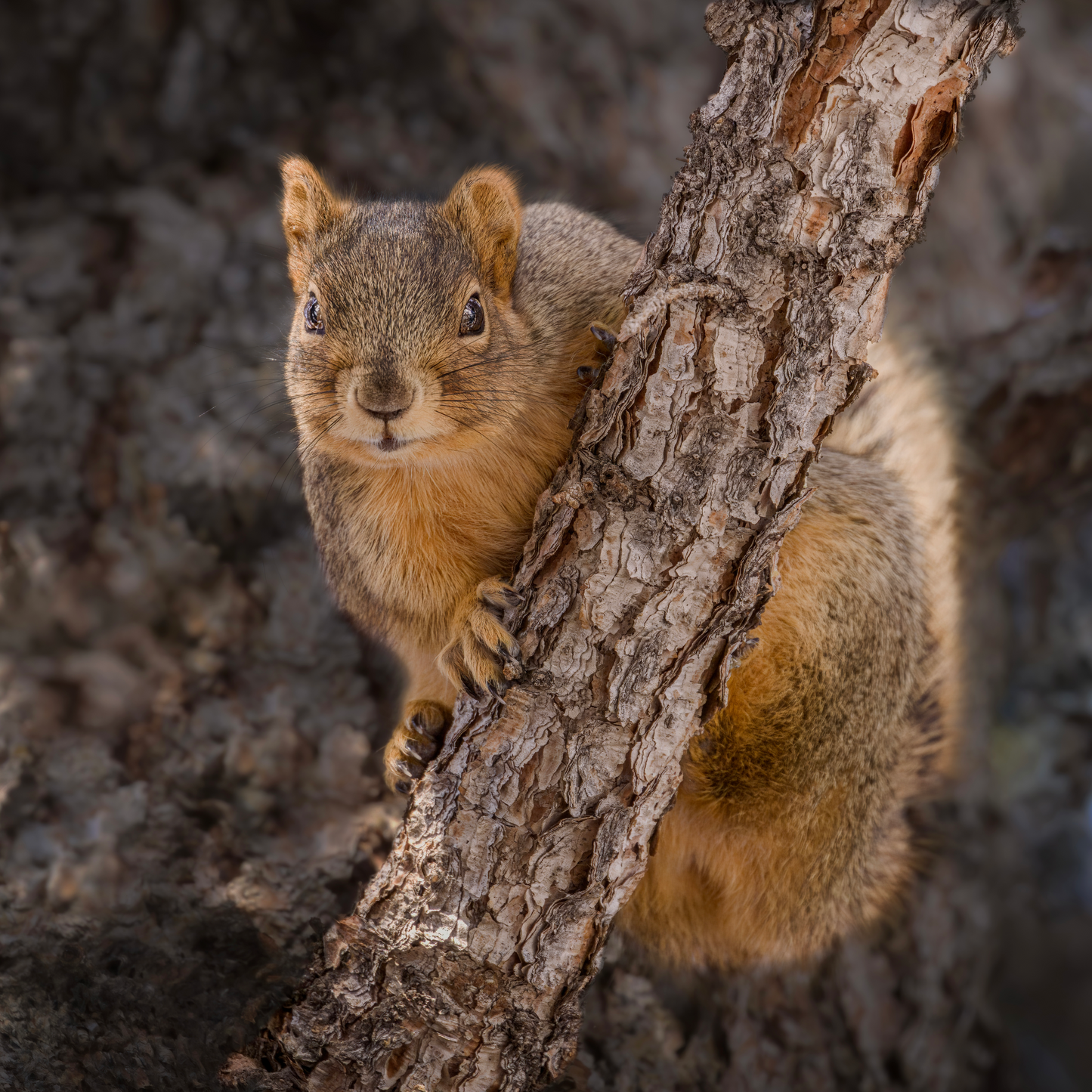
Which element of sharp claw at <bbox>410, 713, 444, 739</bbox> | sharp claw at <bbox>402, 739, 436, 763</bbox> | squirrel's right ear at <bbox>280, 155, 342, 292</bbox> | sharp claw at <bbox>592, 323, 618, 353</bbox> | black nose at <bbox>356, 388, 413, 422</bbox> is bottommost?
sharp claw at <bbox>402, 739, 436, 763</bbox>

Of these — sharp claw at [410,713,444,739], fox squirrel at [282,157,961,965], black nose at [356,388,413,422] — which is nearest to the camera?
black nose at [356,388,413,422]

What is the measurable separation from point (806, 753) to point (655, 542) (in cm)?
58

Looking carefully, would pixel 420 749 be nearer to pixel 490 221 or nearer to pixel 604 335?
pixel 604 335

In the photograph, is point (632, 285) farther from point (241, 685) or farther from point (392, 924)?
point (241, 685)

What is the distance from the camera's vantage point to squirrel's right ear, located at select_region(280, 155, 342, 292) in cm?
175

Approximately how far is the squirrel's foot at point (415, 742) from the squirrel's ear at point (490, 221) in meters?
0.75

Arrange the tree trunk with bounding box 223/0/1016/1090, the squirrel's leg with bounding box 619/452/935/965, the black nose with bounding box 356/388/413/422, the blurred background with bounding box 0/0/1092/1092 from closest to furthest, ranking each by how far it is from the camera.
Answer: the tree trunk with bounding box 223/0/1016/1090, the black nose with bounding box 356/388/413/422, the squirrel's leg with bounding box 619/452/935/965, the blurred background with bounding box 0/0/1092/1092

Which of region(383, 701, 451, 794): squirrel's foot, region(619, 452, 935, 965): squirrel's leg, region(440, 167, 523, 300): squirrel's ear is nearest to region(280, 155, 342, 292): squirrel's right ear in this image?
region(440, 167, 523, 300): squirrel's ear

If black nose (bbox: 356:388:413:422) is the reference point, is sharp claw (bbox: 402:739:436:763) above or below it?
below

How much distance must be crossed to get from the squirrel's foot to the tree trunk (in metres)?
0.26

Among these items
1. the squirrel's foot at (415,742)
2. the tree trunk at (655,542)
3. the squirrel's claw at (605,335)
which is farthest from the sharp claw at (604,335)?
the squirrel's foot at (415,742)

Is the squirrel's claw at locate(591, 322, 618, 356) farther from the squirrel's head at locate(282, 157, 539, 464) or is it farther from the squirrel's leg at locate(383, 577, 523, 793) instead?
the squirrel's leg at locate(383, 577, 523, 793)

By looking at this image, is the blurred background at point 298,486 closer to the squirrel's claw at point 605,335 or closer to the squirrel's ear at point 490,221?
the squirrel's ear at point 490,221

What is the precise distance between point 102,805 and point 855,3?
1.98m
